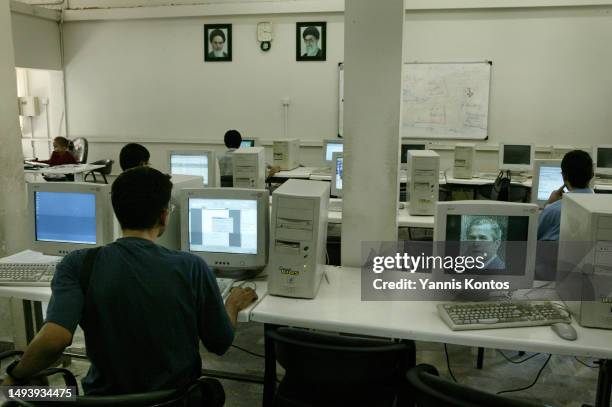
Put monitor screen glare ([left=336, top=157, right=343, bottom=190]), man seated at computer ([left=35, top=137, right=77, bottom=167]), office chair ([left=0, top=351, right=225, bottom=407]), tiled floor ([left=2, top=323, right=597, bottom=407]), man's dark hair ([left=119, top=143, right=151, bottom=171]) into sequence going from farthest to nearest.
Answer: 1. man seated at computer ([left=35, top=137, right=77, bottom=167])
2. monitor screen glare ([left=336, top=157, right=343, bottom=190])
3. man's dark hair ([left=119, top=143, right=151, bottom=171])
4. tiled floor ([left=2, top=323, right=597, bottom=407])
5. office chair ([left=0, top=351, right=225, bottom=407])

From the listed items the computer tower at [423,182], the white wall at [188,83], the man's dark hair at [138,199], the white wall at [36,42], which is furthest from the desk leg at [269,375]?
the white wall at [36,42]

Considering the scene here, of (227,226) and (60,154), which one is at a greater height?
(60,154)

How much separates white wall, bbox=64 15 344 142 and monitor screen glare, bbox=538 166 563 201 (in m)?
3.41

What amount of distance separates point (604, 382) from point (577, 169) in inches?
58.3

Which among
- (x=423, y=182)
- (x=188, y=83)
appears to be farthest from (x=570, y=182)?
(x=188, y=83)

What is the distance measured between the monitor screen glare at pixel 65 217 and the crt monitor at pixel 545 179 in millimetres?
3655

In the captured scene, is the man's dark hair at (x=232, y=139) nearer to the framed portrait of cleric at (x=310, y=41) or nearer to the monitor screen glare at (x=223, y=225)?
the framed portrait of cleric at (x=310, y=41)

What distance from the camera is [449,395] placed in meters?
1.32

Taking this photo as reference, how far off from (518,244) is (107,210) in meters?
1.93

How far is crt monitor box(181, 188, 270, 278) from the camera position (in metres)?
2.56

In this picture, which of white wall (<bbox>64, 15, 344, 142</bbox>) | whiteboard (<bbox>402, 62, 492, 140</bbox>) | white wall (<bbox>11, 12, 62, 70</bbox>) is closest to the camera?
whiteboard (<bbox>402, 62, 492, 140</bbox>)

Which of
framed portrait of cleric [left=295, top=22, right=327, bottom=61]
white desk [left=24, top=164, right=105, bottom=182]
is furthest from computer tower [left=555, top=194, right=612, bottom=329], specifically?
white desk [left=24, top=164, right=105, bottom=182]

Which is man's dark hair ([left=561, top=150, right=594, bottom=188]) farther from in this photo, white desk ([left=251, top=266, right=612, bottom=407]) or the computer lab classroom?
white desk ([left=251, top=266, right=612, bottom=407])

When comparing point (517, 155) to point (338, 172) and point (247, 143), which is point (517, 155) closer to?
point (338, 172)
